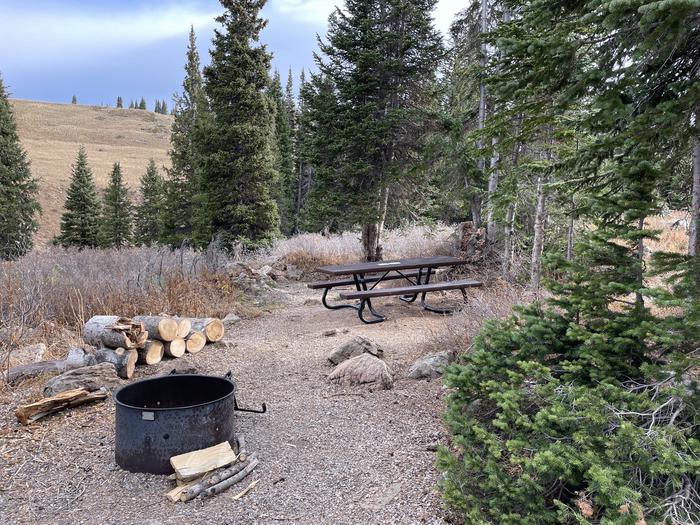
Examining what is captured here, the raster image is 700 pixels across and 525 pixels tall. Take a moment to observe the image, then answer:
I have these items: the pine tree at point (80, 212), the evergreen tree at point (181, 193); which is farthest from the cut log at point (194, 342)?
the pine tree at point (80, 212)

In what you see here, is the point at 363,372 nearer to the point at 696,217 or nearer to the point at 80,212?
the point at 696,217

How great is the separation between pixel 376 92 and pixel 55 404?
32.8 feet

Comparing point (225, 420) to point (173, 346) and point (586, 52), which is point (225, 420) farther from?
point (586, 52)

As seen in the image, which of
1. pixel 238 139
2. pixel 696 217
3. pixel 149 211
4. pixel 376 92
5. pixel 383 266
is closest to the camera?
pixel 696 217

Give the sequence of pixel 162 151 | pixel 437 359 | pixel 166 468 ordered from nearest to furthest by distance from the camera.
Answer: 1. pixel 166 468
2. pixel 437 359
3. pixel 162 151

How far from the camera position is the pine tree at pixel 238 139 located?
42.4 feet

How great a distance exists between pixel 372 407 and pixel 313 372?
3.84 ft

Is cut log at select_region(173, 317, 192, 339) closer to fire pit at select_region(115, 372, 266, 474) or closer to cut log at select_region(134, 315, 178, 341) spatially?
cut log at select_region(134, 315, 178, 341)

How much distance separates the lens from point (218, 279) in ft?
29.1

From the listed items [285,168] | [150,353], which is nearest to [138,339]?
[150,353]

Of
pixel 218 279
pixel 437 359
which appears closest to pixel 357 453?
pixel 437 359

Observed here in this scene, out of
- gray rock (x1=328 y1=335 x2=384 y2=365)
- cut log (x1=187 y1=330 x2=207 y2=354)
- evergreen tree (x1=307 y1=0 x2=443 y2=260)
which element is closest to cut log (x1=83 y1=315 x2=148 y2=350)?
cut log (x1=187 y1=330 x2=207 y2=354)

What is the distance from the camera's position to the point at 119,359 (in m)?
4.67

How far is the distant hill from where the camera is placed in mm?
33750
